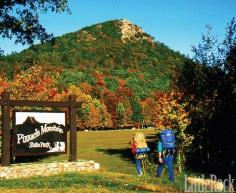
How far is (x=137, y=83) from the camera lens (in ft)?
530

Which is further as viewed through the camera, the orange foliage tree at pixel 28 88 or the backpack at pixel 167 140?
the orange foliage tree at pixel 28 88

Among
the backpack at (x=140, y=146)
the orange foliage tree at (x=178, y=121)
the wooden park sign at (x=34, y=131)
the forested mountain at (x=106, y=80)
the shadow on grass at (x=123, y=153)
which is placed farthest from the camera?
the forested mountain at (x=106, y=80)

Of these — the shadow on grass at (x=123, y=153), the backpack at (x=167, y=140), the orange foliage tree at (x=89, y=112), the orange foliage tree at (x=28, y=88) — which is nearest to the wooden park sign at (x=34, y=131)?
the backpack at (x=167, y=140)

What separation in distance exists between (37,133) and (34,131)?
178 millimetres

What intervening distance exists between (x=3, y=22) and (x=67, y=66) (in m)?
148

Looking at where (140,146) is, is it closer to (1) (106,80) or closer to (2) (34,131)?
(2) (34,131)

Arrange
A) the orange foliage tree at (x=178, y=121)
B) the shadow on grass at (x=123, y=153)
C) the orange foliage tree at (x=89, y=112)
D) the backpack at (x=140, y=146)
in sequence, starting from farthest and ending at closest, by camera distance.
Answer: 1. the orange foliage tree at (x=89, y=112)
2. the shadow on grass at (x=123, y=153)
3. the orange foliage tree at (x=178, y=121)
4. the backpack at (x=140, y=146)

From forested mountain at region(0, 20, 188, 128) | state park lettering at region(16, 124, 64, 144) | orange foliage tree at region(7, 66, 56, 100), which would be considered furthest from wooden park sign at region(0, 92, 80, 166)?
forested mountain at region(0, 20, 188, 128)

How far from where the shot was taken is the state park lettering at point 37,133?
2011cm

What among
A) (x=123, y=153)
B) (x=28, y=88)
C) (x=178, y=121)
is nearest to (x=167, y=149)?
(x=178, y=121)

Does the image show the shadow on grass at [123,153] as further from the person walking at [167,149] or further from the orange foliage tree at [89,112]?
the orange foliage tree at [89,112]

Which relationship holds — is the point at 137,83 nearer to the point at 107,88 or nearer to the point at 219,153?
the point at 107,88

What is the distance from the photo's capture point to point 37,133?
20.7 metres

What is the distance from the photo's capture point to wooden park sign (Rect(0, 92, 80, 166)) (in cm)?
1989
